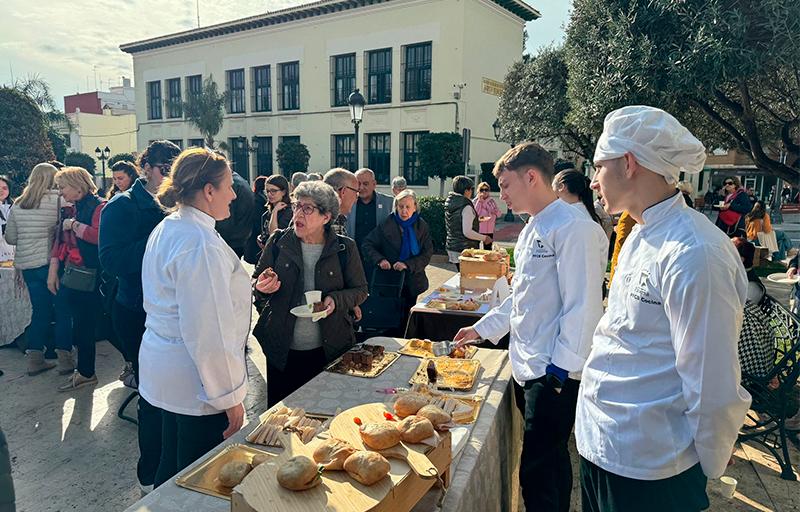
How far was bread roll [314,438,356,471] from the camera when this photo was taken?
4.79 ft

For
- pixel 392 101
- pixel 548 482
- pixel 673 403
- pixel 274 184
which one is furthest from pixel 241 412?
pixel 392 101

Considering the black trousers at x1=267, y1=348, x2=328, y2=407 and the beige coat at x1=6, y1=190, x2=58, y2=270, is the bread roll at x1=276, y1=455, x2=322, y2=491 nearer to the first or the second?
the black trousers at x1=267, y1=348, x2=328, y2=407

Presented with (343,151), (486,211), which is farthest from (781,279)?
(343,151)

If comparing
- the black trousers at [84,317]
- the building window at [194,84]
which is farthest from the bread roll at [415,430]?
the building window at [194,84]

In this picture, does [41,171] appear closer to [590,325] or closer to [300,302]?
[300,302]

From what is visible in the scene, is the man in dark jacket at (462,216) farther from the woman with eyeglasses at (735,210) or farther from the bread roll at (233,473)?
the woman with eyeglasses at (735,210)

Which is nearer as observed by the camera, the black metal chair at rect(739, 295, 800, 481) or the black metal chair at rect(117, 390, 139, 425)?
the black metal chair at rect(739, 295, 800, 481)

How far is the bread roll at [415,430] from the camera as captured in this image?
5.34 feet

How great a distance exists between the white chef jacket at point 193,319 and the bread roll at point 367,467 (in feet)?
3.03

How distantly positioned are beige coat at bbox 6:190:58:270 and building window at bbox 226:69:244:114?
26.9 meters

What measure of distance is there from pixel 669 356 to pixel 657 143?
67cm

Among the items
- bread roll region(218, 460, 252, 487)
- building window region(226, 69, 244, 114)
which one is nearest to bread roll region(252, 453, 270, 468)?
bread roll region(218, 460, 252, 487)

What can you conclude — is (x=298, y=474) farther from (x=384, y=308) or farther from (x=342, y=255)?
(x=384, y=308)

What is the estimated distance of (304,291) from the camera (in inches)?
120
